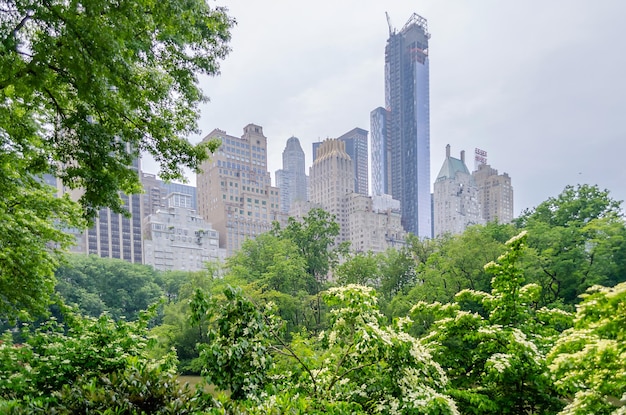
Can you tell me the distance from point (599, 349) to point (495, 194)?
10114 centimetres

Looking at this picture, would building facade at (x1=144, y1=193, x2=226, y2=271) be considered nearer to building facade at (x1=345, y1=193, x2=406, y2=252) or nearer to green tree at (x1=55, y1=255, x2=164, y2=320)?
green tree at (x1=55, y1=255, x2=164, y2=320)

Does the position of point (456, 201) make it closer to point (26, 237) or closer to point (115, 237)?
point (115, 237)

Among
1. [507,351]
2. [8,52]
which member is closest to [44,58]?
[8,52]

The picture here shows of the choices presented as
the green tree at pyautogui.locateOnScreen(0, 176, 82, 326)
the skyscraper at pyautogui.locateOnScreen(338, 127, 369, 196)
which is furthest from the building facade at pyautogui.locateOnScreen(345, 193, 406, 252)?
the skyscraper at pyautogui.locateOnScreen(338, 127, 369, 196)

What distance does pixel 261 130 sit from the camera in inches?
2881

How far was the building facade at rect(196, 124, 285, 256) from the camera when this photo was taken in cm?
6438

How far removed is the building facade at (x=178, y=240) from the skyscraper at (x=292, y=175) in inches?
3319

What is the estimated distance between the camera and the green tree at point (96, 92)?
3.87 meters

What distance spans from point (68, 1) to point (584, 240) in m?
18.7

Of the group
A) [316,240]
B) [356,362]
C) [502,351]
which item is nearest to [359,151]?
[316,240]

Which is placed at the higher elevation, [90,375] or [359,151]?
[359,151]

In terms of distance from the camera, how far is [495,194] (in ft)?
311

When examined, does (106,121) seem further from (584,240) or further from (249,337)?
(584,240)

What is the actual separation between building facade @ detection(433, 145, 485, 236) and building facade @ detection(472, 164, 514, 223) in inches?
144
